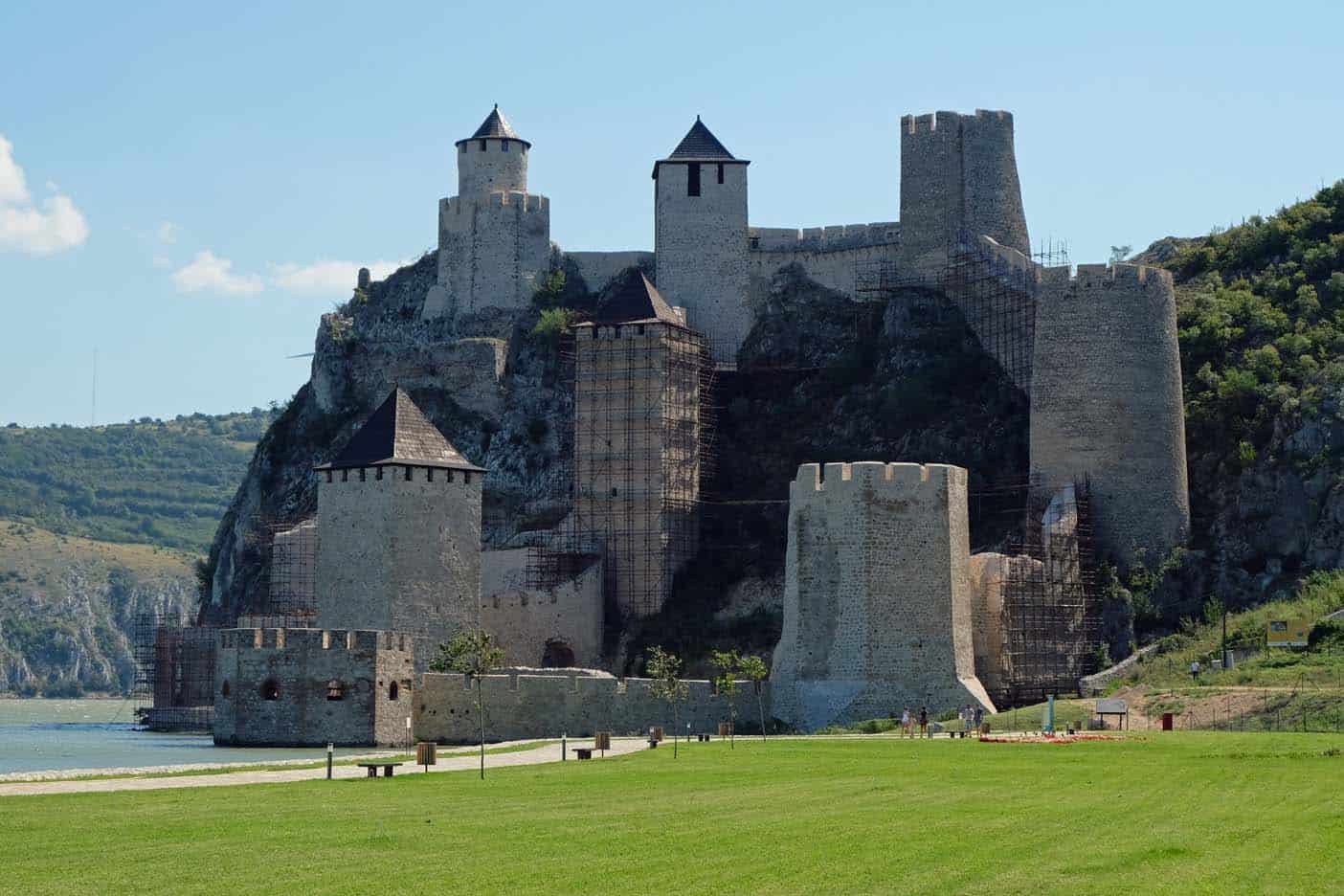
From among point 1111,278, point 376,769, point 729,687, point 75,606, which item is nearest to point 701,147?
point 1111,278

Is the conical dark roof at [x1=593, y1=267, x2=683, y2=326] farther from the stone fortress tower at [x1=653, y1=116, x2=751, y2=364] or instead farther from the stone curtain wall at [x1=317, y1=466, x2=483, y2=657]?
the stone curtain wall at [x1=317, y1=466, x2=483, y2=657]

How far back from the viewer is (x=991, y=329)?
203ft

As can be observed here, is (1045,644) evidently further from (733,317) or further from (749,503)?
(733,317)

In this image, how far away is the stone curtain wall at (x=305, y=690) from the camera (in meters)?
42.7

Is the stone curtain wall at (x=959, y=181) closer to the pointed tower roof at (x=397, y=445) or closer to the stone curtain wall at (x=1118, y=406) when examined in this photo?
the stone curtain wall at (x=1118, y=406)

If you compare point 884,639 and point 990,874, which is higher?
point 884,639

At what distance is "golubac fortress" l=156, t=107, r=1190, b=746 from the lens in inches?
1794

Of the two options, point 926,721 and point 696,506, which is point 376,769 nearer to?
point 926,721

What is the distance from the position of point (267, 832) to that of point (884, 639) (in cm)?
2648

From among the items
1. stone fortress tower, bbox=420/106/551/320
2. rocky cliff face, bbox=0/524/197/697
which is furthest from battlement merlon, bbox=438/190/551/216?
rocky cliff face, bbox=0/524/197/697

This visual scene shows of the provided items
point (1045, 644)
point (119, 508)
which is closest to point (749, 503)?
point (1045, 644)

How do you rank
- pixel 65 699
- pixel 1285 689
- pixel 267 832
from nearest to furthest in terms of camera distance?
pixel 267 832, pixel 1285 689, pixel 65 699

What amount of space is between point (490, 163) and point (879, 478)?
2714 cm

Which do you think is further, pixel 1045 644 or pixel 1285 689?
pixel 1045 644
